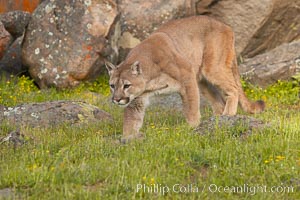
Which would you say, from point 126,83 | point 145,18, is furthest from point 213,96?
point 145,18

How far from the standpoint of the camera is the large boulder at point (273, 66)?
14.6 metres

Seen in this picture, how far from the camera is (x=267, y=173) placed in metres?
7.81

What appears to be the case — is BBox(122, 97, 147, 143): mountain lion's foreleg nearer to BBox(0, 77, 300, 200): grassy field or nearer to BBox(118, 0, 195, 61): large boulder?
BBox(0, 77, 300, 200): grassy field

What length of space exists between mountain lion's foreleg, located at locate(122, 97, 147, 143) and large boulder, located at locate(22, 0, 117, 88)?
4.21m

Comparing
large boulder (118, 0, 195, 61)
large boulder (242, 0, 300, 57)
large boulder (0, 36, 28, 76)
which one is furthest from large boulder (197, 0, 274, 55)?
large boulder (0, 36, 28, 76)

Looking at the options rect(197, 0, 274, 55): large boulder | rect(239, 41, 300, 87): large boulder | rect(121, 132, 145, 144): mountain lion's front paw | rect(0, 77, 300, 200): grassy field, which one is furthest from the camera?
rect(197, 0, 274, 55): large boulder

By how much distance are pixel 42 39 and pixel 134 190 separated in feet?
27.1

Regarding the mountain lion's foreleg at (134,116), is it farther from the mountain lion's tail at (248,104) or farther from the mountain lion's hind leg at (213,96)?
the mountain lion's tail at (248,104)

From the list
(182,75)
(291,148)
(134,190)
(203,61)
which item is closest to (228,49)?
(203,61)

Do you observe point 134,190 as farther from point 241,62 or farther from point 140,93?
point 241,62

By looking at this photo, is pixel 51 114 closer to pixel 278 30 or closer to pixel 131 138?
pixel 131 138

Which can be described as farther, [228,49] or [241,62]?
[241,62]

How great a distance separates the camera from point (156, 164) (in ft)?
26.3

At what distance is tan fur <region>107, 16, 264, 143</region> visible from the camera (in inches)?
412
